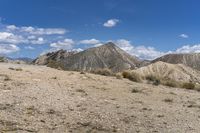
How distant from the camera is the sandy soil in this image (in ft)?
47.7

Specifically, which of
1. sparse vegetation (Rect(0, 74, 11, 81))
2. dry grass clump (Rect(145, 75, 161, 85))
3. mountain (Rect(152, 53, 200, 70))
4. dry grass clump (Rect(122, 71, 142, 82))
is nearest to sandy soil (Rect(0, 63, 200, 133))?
sparse vegetation (Rect(0, 74, 11, 81))

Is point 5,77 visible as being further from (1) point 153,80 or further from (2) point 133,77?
(1) point 153,80

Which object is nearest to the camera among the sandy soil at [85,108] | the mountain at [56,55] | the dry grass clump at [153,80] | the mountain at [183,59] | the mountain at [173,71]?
the sandy soil at [85,108]

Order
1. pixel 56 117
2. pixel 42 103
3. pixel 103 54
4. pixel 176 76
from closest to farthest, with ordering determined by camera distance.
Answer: pixel 56 117, pixel 42 103, pixel 176 76, pixel 103 54

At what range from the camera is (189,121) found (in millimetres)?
16188

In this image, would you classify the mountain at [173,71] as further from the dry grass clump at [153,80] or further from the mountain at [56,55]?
the mountain at [56,55]

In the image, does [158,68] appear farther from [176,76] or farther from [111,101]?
[111,101]

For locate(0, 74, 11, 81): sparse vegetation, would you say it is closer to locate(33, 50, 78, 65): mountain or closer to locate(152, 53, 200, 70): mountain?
locate(152, 53, 200, 70): mountain

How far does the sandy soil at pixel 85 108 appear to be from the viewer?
47.7ft

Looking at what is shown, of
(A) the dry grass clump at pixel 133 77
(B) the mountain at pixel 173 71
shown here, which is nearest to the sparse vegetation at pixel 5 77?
(A) the dry grass clump at pixel 133 77

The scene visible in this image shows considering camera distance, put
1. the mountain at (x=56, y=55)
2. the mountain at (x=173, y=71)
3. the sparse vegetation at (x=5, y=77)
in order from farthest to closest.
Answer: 1. the mountain at (x=56, y=55)
2. the mountain at (x=173, y=71)
3. the sparse vegetation at (x=5, y=77)

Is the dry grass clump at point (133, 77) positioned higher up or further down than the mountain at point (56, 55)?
further down

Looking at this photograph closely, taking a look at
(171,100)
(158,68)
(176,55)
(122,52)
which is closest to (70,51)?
(122,52)

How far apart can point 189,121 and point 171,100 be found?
5.59 meters
